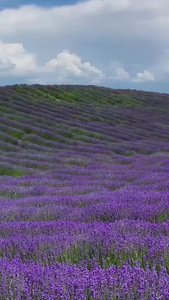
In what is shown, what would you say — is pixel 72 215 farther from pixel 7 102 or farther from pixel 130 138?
pixel 7 102

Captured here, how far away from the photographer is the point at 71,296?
8.29 ft

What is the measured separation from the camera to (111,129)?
25984mm

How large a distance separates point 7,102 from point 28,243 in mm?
25803

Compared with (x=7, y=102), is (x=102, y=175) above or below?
below

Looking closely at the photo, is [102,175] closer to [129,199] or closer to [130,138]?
[129,199]

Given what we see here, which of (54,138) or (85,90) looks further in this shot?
(85,90)

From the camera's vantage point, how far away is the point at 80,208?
6.15 m

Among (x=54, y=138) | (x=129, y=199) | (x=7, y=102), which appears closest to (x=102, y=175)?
(x=129, y=199)

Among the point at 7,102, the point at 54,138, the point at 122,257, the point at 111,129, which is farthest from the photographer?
the point at 7,102

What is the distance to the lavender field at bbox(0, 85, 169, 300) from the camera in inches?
106

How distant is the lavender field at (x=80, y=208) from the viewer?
2.70 meters

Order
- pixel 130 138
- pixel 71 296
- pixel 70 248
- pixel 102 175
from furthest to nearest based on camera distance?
pixel 130 138 → pixel 102 175 → pixel 70 248 → pixel 71 296

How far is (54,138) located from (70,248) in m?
18.4

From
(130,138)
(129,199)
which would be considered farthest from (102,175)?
(130,138)
